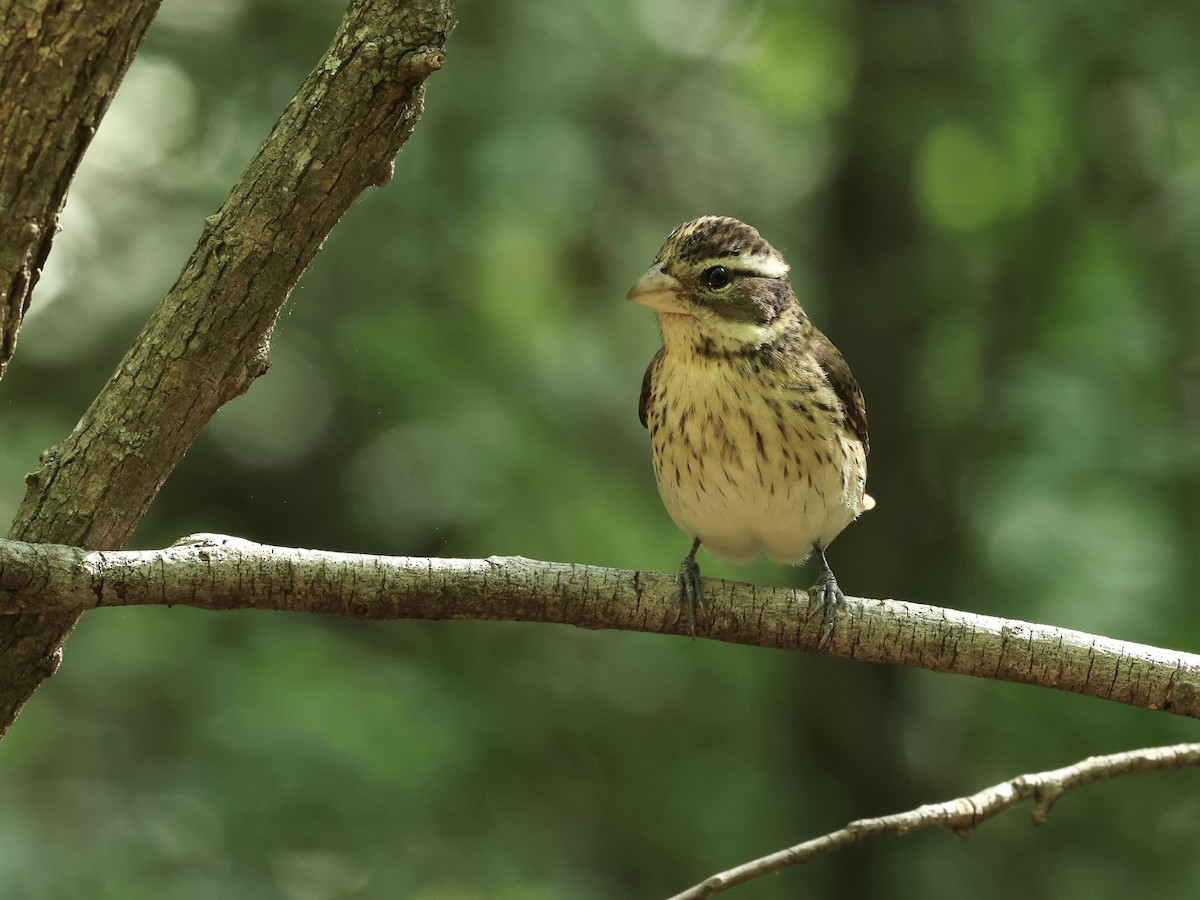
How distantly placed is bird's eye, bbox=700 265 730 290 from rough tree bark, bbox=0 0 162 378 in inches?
94.0

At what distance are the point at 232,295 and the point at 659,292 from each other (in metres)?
1.89

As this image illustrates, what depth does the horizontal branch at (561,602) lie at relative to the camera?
2998 millimetres

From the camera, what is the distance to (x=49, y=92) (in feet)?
8.75

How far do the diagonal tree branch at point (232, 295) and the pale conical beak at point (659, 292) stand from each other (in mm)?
1610

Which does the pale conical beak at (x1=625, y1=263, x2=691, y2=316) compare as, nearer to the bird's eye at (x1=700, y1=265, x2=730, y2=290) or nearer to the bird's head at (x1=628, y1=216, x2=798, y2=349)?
the bird's head at (x1=628, y1=216, x2=798, y2=349)

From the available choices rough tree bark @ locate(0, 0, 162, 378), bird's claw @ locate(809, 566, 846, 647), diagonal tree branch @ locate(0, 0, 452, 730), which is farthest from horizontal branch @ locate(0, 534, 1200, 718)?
rough tree bark @ locate(0, 0, 162, 378)

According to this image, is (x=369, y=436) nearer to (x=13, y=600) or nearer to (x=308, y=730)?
(x=308, y=730)

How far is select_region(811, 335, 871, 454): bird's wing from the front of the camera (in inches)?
197

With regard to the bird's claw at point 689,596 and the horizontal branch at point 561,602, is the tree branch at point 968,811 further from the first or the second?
the bird's claw at point 689,596

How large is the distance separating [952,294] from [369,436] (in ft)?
11.8

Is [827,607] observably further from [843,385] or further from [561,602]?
[843,385]

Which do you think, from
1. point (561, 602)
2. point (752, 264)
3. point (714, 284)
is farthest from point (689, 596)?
point (752, 264)

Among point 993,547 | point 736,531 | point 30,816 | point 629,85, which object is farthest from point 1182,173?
point 30,816

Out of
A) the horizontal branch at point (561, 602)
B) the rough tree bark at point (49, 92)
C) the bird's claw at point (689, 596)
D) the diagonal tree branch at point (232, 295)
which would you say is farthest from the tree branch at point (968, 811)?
the rough tree bark at point (49, 92)
